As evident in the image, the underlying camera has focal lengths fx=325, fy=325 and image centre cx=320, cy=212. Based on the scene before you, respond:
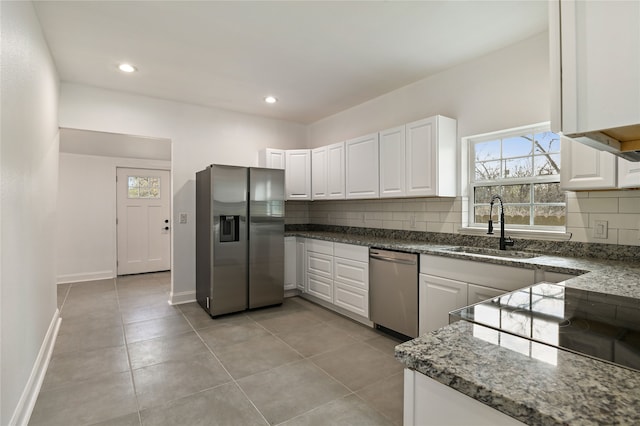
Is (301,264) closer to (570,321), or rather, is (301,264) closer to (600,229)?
(600,229)

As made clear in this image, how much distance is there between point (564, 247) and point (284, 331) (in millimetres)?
2570

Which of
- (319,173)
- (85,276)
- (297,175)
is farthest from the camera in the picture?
(85,276)

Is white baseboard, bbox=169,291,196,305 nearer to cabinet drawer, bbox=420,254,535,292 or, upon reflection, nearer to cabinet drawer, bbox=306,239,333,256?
cabinet drawer, bbox=306,239,333,256

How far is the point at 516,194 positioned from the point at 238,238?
9.69 feet

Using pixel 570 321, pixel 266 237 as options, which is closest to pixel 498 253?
Result: pixel 570 321

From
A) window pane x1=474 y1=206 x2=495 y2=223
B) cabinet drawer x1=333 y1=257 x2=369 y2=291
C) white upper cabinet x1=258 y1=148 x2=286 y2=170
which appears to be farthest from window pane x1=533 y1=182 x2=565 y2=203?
white upper cabinet x1=258 y1=148 x2=286 y2=170

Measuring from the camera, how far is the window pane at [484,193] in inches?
124

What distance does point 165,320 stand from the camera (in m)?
3.64

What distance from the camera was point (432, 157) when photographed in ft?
10.2

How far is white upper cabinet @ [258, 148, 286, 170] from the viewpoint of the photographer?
15.2ft

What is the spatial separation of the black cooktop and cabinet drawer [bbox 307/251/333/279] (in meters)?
2.69

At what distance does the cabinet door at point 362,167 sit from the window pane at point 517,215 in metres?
1.31

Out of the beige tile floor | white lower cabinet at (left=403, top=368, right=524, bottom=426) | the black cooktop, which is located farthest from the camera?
the beige tile floor

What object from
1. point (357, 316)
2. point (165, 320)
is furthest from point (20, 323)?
point (357, 316)
